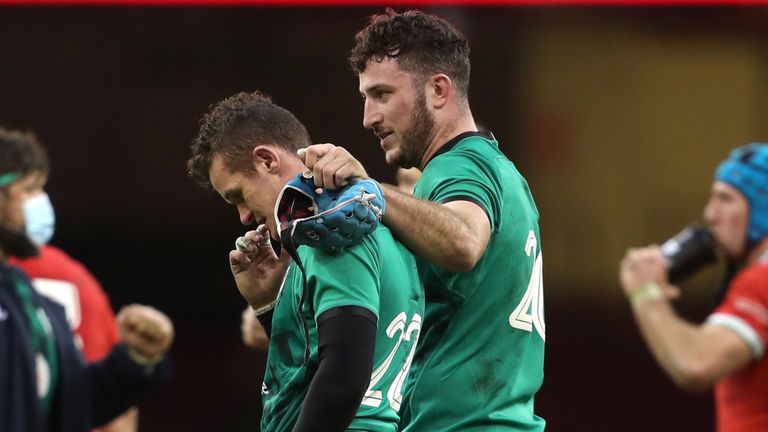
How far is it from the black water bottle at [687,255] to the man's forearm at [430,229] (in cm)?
77

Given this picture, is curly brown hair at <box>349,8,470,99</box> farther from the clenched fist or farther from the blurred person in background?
the blurred person in background

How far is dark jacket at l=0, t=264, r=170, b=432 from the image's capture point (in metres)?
4.73

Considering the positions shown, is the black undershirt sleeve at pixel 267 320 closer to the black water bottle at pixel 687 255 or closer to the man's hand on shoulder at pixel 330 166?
the man's hand on shoulder at pixel 330 166

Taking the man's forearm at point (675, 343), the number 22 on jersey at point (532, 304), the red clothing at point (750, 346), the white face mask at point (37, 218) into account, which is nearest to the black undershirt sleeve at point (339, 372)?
the number 22 on jersey at point (532, 304)

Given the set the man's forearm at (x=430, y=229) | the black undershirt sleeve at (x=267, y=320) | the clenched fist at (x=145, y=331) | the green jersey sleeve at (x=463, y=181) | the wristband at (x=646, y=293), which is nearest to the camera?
the man's forearm at (x=430, y=229)

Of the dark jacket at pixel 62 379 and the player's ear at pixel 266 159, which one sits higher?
the player's ear at pixel 266 159

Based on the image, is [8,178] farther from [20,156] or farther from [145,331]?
[145,331]

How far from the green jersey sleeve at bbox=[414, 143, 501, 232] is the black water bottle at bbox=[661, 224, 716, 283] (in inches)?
24.0

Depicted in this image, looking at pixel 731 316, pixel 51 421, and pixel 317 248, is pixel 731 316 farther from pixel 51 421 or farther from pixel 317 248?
pixel 51 421

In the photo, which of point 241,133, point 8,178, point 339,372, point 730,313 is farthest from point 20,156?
point 339,372

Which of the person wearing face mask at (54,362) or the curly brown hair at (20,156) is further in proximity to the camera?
the curly brown hair at (20,156)

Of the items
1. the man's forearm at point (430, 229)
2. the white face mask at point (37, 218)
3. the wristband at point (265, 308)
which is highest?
the man's forearm at point (430, 229)

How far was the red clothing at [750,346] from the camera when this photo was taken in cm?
372

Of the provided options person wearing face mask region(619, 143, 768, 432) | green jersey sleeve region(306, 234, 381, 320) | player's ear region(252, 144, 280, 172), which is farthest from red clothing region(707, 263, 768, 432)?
player's ear region(252, 144, 280, 172)
